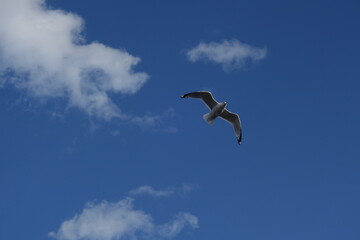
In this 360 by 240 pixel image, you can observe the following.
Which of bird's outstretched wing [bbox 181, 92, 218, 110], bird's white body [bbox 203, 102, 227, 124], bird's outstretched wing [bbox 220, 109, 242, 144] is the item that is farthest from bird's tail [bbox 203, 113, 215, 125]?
bird's outstretched wing [bbox 220, 109, 242, 144]

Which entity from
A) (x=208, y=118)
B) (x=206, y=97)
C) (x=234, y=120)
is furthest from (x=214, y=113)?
(x=234, y=120)

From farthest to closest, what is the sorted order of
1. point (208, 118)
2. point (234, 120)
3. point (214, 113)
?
1. point (234, 120)
2. point (214, 113)
3. point (208, 118)

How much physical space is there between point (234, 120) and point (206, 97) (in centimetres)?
370

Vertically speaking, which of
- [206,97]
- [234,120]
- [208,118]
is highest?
[234,120]

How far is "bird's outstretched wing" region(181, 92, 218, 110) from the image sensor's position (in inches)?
1748

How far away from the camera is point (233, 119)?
4700 centimetres

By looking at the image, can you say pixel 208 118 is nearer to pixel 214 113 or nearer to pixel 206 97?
pixel 214 113

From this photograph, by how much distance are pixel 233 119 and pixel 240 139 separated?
62.4 inches

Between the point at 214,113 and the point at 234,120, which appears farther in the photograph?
the point at 234,120

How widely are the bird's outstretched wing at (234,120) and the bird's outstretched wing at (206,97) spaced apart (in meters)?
1.79

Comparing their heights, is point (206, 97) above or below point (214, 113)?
above

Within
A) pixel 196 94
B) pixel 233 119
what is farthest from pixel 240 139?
pixel 196 94

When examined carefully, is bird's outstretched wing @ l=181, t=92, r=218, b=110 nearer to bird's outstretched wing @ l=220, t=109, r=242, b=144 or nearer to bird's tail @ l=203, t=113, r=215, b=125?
bird's tail @ l=203, t=113, r=215, b=125

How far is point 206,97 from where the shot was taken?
146ft
